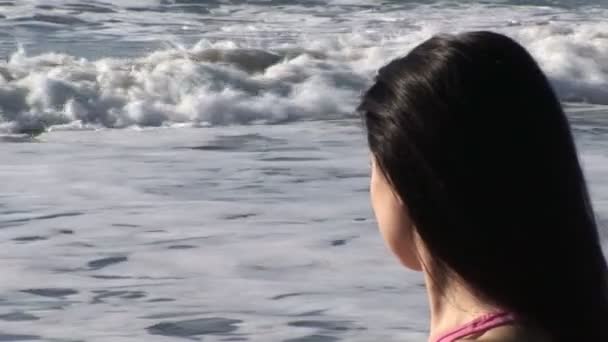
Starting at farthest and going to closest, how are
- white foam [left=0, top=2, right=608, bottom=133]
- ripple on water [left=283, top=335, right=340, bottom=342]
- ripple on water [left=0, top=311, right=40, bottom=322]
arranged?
white foam [left=0, top=2, right=608, bottom=133], ripple on water [left=0, top=311, right=40, bottom=322], ripple on water [left=283, top=335, right=340, bottom=342]

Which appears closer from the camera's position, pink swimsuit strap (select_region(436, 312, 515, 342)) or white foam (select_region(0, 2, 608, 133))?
pink swimsuit strap (select_region(436, 312, 515, 342))

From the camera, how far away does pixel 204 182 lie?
6418mm

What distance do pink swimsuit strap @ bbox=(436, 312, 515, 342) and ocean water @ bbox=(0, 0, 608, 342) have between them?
8.19ft

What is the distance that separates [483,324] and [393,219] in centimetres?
16

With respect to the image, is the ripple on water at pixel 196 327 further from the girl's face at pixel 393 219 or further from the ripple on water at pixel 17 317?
the girl's face at pixel 393 219

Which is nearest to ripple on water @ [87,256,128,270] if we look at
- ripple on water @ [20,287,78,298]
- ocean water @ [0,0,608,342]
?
ocean water @ [0,0,608,342]

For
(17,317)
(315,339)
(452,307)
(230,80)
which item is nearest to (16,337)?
(17,317)

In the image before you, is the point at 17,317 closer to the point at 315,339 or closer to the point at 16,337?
the point at 16,337

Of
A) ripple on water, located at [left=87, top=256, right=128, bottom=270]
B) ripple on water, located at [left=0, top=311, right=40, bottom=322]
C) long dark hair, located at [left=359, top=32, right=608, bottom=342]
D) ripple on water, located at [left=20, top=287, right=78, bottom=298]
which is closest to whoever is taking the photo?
long dark hair, located at [left=359, top=32, right=608, bottom=342]

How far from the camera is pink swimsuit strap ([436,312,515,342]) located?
1.64 m

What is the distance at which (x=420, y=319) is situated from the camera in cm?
432

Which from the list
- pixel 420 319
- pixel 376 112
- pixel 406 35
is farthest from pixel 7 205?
pixel 406 35

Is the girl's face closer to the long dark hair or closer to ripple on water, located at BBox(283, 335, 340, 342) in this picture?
the long dark hair

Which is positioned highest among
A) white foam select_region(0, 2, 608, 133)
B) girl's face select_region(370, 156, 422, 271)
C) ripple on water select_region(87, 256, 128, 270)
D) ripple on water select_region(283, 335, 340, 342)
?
girl's face select_region(370, 156, 422, 271)
